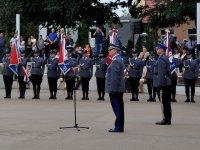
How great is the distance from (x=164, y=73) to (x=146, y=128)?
180 centimetres

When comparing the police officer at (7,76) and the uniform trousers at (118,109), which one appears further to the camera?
the police officer at (7,76)

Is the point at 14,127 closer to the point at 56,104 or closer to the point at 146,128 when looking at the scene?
the point at 146,128

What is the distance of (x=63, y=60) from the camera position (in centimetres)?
2536

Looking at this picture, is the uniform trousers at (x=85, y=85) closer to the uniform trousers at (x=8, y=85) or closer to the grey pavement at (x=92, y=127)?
the grey pavement at (x=92, y=127)

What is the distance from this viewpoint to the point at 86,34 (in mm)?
45688

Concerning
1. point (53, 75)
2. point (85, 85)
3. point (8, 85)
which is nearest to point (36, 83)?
point (53, 75)

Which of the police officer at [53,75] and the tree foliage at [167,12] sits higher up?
the tree foliage at [167,12]

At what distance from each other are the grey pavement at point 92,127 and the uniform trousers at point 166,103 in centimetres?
31

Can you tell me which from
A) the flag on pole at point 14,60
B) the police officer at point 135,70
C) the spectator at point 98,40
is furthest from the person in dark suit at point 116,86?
the spectator at point 98,40

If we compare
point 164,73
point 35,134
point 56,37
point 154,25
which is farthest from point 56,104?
point 154,25

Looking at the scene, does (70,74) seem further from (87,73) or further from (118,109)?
(118,109)

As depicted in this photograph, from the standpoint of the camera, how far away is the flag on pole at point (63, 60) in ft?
78.4

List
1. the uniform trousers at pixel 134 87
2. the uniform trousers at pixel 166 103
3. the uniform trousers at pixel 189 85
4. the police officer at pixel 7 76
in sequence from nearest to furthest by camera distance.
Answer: the uniform trousers at pixel 166 103 → the uniform trousers at pixel 189 85 → the uniform trousers at pixel 134 87 → the police officer at pixel 7 76

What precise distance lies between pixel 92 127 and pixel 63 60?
868 centimetres
